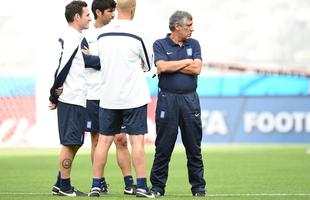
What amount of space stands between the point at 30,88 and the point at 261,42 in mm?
10757

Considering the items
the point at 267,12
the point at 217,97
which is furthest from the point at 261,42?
the point at 217,97

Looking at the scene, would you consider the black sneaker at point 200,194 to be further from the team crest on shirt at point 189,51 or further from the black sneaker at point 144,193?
the team crest on shirt at point 189,51

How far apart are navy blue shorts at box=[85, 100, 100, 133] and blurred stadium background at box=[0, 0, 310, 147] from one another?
39.4ft

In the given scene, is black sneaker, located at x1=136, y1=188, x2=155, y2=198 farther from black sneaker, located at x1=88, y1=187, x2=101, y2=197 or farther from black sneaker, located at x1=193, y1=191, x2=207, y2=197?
black sneaker, located at x1=193, y1=191, x2=207, y2=197

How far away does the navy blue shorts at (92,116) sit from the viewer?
35.3ft

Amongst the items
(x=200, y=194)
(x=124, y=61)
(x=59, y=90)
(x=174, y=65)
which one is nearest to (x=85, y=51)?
(x=59, y=90)

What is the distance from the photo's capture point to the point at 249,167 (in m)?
16.3

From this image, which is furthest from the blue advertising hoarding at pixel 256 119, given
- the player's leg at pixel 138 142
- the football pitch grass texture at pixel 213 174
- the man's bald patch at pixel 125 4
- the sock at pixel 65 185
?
the man's bald patch at pixel 125 4

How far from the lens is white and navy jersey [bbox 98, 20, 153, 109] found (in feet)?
31.4

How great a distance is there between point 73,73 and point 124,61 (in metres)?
0.80

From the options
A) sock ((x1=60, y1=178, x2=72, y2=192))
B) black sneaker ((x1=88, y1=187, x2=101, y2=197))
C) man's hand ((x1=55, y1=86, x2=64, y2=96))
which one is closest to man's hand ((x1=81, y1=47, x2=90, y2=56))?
man's hand ((x1=55, y1=86, x2=64, y2=96))

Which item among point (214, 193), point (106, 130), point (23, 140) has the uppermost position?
point (106, 130)

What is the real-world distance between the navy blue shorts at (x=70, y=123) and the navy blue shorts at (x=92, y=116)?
647mm

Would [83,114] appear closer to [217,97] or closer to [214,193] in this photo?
[214,193]
